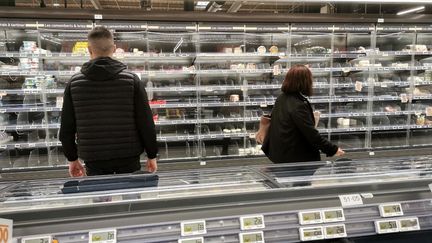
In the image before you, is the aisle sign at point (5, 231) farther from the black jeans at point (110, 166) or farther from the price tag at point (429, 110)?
the price tag at point (429, 110)

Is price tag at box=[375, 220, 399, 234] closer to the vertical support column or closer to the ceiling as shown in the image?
the vertical support column

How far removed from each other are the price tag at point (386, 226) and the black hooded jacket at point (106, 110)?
1.36 metres

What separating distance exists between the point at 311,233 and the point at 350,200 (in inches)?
7.5

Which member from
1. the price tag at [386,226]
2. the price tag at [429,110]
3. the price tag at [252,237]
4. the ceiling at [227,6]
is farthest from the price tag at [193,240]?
the ceiling at [227,6]

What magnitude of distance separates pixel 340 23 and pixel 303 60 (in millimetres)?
757

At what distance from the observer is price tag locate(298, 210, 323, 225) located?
3.43ft

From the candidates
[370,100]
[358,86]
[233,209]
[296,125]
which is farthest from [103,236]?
[370,100]

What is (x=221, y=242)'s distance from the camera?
98cm

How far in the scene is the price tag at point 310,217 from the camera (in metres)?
1.05

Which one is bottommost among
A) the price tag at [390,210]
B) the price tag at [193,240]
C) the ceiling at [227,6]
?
the price tag at [193,240]

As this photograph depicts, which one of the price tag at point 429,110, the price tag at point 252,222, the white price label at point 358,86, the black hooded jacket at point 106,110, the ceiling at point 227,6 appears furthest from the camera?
the ceiling at point 227,6

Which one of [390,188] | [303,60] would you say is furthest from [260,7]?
[390,188]

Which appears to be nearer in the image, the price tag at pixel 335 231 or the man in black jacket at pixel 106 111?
the price tag at pixel 335 231

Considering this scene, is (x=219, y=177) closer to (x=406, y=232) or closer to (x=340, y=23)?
(x=406, y=232)
